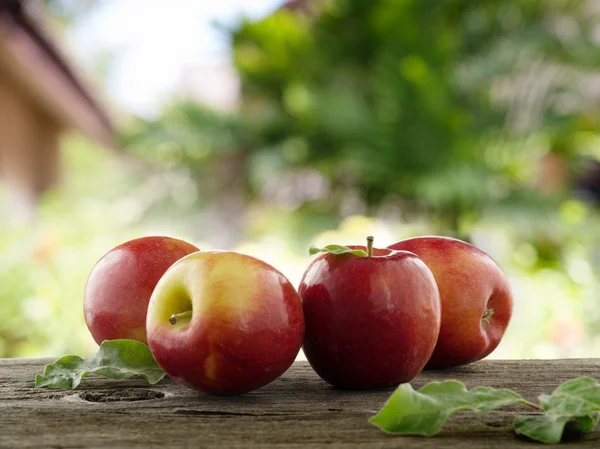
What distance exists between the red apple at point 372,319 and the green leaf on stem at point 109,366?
155 mm

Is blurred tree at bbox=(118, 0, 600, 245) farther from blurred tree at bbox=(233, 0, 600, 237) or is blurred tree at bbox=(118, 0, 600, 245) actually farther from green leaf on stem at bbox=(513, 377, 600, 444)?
green leaf on stem at bbox=(513, 377, 600, 444)

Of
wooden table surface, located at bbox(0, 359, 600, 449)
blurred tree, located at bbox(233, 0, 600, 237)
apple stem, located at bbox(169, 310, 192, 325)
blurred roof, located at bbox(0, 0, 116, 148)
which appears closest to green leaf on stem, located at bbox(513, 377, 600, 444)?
wooden table surface, located at bbox(0, 359, 600, 449)

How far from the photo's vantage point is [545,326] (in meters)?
2.59

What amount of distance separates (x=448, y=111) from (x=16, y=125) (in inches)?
127

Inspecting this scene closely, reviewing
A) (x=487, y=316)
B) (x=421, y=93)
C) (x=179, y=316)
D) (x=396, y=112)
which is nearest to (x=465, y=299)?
(x=487, y=316)

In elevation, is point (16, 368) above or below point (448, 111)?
below

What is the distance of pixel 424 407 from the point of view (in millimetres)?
471

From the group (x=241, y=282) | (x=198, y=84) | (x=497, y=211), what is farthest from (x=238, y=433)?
(x=198, y=84)

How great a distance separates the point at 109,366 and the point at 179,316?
93mm

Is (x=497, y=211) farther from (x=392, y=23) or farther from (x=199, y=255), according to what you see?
(x=199, y=255)

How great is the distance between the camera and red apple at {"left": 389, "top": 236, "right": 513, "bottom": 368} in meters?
0.71

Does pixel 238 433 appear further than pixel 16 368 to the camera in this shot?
No

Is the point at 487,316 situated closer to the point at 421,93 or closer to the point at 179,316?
the point at 179,316

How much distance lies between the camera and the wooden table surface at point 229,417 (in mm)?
457
